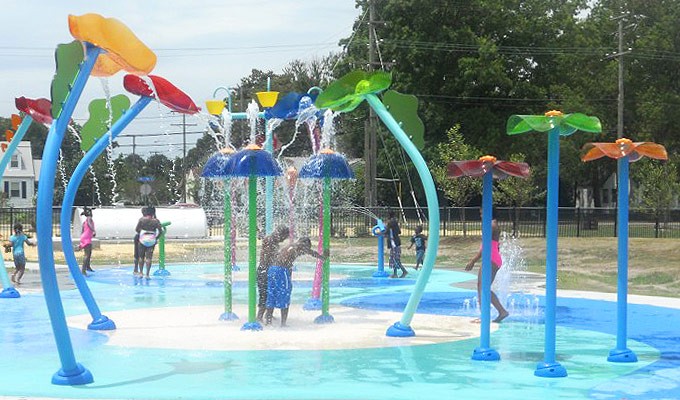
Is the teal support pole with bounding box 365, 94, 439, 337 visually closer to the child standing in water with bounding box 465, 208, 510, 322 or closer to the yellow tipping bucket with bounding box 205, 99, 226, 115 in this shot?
the child standing in water with bounding box 465, 208, 510, 322

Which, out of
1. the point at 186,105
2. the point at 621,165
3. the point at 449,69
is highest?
the point at 449,69

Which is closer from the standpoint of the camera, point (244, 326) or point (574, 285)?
point (244, 326)

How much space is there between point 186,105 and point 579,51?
38.5 m

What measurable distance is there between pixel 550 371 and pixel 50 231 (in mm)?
5141

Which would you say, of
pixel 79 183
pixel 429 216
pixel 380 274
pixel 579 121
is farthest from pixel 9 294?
pixel 579 121

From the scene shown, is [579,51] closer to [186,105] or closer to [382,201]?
[382,201]

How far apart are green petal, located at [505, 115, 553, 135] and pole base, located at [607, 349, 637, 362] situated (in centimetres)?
285

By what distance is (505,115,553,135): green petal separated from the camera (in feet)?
28.3

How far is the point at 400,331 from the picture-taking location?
37.1 feet

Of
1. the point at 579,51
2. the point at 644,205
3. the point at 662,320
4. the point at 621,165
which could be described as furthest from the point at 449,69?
the point at 621,165

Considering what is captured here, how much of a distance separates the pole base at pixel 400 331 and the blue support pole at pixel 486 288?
5.48ft

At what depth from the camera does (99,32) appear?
8.05 meters

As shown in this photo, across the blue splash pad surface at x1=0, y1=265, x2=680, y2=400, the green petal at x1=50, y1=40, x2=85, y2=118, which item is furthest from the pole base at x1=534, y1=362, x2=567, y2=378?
the green petal at x1=50, y1=40, x2=85, y2=118

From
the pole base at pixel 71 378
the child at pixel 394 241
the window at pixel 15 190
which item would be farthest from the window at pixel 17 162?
the pole base at pixel 71 378
